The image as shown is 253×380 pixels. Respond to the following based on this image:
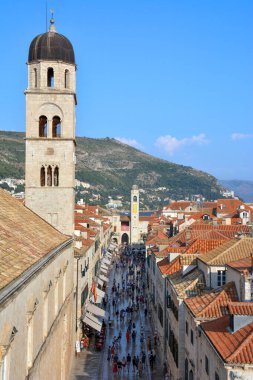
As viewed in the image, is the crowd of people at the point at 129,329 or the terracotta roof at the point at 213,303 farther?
the crowd of people at the point at 129,329

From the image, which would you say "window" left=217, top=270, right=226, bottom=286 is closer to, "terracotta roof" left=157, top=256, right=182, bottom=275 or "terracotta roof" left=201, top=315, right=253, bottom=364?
"terracotta roof" left=201, top=315, right=253, bottom=364

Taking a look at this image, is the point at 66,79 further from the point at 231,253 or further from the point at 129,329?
the point at 129,329

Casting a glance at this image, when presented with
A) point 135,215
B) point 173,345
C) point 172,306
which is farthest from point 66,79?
point 135,215

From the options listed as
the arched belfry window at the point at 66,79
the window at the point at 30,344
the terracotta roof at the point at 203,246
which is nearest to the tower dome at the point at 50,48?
the arched belfry window at the point at 66,79

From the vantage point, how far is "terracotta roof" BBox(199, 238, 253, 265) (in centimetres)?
2898

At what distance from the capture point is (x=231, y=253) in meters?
29.8

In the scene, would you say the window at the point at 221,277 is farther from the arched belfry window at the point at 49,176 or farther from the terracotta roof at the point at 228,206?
the terracotta roof at the point at 228,206

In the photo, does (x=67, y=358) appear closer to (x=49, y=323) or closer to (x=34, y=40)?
(x=49, y=323)

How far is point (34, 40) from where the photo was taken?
3447 cm

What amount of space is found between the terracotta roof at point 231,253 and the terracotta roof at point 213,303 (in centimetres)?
317

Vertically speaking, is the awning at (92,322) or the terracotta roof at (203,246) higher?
the terracotta roof at (203,246)

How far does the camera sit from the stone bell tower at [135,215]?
474ft

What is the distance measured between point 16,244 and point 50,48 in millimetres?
19004

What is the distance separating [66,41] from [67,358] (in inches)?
740
